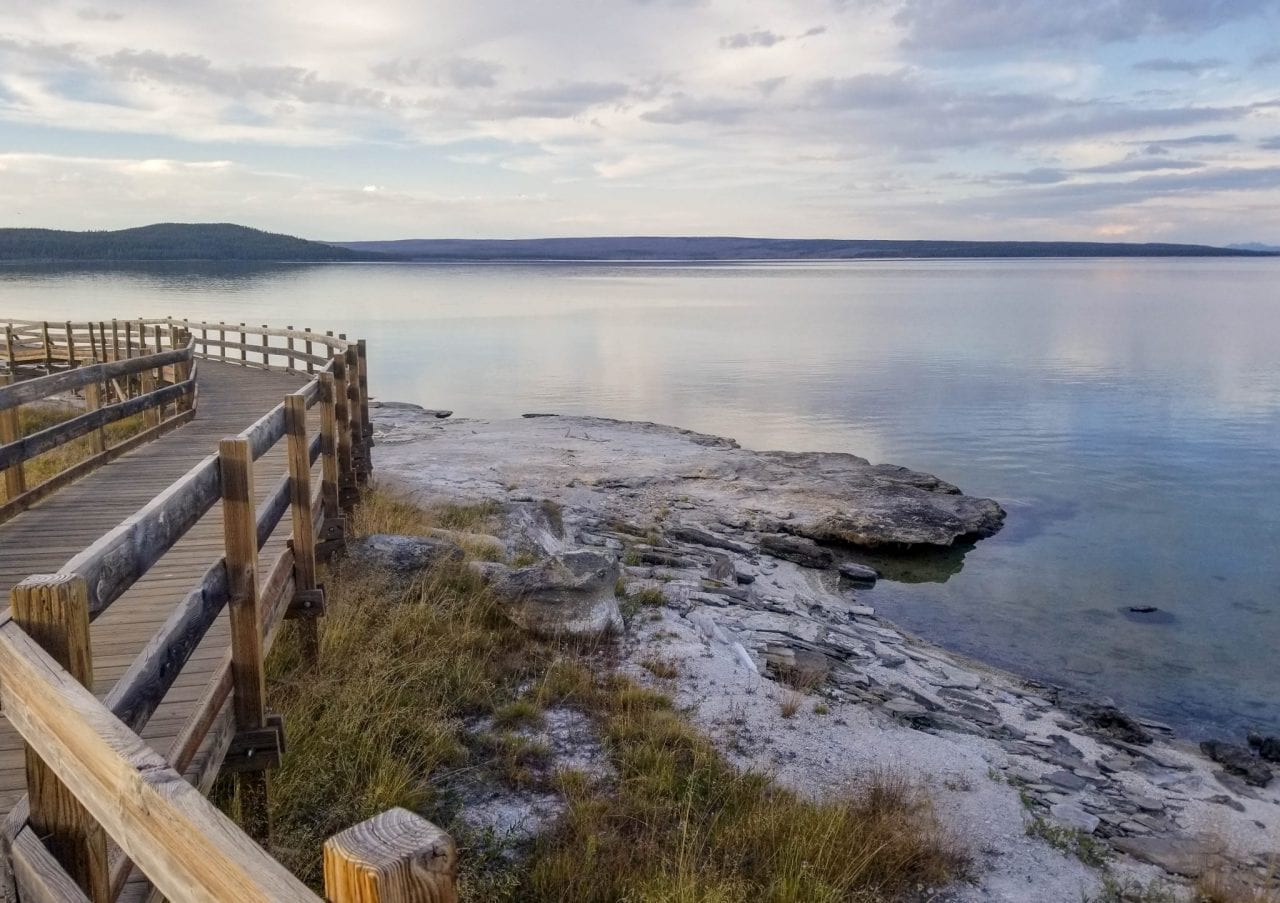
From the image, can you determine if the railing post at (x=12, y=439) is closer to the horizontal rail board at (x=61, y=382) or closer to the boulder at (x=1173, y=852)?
the horizontal rail board at (x=61, y=382)

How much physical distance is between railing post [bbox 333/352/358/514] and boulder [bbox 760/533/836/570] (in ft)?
24.9

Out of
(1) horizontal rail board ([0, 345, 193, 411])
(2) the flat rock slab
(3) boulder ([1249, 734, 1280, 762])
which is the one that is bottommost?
(3) boulder ([1249, 734, 1280, 762])

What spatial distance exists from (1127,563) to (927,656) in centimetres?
733

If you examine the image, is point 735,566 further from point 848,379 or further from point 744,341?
point 744,341

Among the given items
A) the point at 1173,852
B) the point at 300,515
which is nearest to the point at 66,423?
the point at 300,515

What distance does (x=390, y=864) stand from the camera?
55.7 inches

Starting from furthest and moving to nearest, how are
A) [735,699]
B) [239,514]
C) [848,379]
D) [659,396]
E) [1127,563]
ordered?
[848,379] < [659,396] < [1127,563] < [735,699] < [239,514]

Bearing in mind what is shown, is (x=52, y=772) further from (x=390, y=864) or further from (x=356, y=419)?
(x=356, y=419)

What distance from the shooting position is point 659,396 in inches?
1515

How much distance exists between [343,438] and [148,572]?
11.8 ft

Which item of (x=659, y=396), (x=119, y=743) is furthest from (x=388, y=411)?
(x=119, y=743)

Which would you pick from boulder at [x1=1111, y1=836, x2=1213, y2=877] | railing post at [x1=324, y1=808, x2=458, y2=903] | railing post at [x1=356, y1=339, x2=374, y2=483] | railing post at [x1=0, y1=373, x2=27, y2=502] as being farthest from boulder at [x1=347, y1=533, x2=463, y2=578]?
railing post at [x1=324, y1=808, x2=458, y2=903]

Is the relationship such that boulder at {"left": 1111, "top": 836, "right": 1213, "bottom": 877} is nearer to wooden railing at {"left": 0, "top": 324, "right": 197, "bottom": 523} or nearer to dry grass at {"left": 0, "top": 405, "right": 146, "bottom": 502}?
wooden railing at {"left": 0, "top": 324, "right": 197, "bottom": 523}

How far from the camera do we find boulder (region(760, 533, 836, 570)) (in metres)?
15.9
